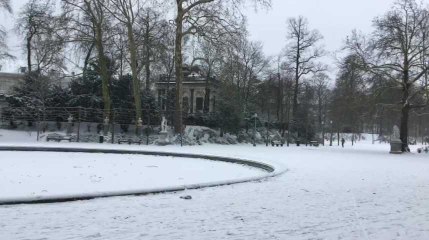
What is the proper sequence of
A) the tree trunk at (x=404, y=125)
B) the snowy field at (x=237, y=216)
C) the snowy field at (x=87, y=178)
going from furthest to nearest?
1. the tree trunk at (x=404, y=125)
2. the snowy field at (x=87, y=178)
3. the snowy field at (x=237, y=216)

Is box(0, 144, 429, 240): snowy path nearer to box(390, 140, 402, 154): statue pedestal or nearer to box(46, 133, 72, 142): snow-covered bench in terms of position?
box(390, 140, 402, 154): statue pedestal

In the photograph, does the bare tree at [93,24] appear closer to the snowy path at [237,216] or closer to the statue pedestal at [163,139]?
the statue pedestal at [163,139]

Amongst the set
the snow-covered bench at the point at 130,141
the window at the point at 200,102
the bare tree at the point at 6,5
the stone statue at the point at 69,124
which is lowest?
the snow-covered bench at the point at 130,141

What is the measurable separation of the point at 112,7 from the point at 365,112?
68.2ft

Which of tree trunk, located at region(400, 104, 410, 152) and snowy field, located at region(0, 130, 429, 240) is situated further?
tree trunk, located at region(400, 104, 410, 152)

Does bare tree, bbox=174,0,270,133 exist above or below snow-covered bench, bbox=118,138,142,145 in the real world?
above

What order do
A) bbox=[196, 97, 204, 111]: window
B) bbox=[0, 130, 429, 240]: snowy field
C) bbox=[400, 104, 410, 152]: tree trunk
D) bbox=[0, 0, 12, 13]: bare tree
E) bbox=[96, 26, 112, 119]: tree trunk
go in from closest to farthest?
1. bbox=[0, 130, 429, 240]: snowy field
2. bbox=[0, 0, 12, 13]: bare tree
3. bbox=[400, 104, 410, 152]: tree trunk
4. bbox=[96, 26, 112, 119]: tree trunk
5. bbox=[196, 97, 204, 111]: window

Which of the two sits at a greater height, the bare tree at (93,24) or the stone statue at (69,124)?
the bare tree at (93,24)

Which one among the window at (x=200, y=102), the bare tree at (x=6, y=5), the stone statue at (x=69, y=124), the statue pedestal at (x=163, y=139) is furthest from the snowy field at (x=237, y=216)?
the window at (x=200, y=102)

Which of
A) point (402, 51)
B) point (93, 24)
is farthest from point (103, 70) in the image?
point (402, 51)

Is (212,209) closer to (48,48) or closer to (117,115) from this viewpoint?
(48,48)

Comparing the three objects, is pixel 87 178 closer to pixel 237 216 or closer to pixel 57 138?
pixel 237 216

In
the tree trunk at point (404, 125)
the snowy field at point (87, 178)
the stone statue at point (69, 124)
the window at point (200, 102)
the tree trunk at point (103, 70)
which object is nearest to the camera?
the snowy field at point (87, 178)

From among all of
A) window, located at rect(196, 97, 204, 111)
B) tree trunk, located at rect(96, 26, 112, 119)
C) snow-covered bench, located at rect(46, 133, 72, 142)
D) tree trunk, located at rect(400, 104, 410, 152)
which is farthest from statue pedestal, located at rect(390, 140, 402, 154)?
window, located at rect(196, 97, 204, 111)
